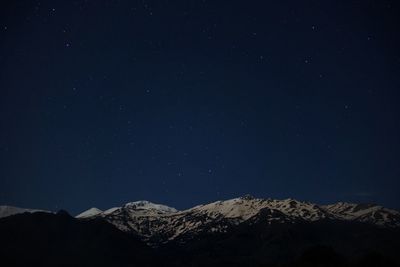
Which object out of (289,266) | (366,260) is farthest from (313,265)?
(366,260)

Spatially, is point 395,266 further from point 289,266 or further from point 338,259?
point 289,266

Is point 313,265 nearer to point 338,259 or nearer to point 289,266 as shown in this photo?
point 289,266

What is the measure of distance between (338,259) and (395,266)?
26.8 feet

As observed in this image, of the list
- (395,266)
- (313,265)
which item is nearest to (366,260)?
(395,266)

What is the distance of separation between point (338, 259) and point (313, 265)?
8072mm

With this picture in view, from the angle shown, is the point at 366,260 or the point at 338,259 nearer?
the point at 366,260

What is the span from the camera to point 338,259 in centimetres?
6369

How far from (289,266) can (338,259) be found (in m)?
9.92

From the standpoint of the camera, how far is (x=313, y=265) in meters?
57.2

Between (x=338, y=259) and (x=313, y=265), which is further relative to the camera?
(x=338, y=259)

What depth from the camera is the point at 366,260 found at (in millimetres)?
58875

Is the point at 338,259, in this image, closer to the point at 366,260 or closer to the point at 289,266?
the point at 366,260

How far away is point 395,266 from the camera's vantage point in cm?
5716

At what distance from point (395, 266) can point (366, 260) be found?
3311 millimetres
